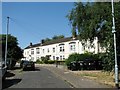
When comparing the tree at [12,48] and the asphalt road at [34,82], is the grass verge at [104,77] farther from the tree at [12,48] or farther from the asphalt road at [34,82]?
the tree at [12,48]

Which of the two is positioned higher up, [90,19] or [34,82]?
[90,19]

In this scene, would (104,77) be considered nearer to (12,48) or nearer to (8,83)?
(8,83)

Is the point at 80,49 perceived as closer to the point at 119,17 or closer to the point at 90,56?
the point at 90,56

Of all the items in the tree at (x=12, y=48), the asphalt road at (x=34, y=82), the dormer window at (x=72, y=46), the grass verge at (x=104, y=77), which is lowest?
the asphalt road at (x=34, y=82)

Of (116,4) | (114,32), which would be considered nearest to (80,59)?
(116,4)

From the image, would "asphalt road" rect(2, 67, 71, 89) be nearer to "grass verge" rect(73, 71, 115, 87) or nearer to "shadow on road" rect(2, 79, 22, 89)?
"shadow on road" rect(2, 79, 22, 89)

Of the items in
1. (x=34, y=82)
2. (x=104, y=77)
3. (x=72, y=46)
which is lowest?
(x=34, y=82)

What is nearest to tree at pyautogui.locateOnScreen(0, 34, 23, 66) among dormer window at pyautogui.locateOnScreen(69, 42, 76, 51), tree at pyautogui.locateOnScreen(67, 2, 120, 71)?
tree at pyautogui.locateOnScreen(67, 2, 120, 71)

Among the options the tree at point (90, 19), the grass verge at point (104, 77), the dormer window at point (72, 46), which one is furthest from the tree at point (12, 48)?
the dormer window at point (72, 46)

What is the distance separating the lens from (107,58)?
20156 mm

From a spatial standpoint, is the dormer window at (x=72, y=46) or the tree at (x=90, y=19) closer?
the tree at (x=90, y=19)

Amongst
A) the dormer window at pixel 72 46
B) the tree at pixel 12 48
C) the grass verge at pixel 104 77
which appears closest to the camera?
the grass verge at pixel 104 77

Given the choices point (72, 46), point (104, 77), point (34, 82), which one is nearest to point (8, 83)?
point (34, 82)

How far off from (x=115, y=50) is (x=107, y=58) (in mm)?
1818
